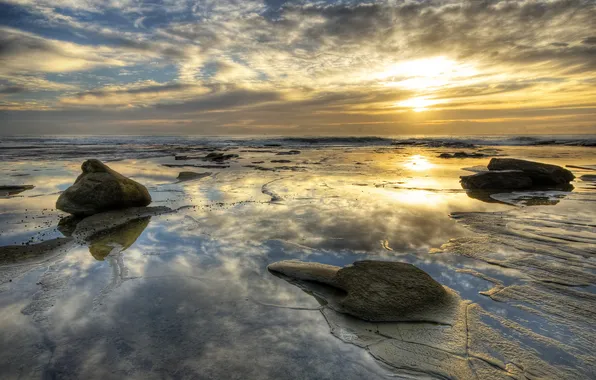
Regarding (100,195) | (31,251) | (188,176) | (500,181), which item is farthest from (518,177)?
(31,251)

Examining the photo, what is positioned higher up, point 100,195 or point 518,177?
point 518,177

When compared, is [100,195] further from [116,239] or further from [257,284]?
[257,284]

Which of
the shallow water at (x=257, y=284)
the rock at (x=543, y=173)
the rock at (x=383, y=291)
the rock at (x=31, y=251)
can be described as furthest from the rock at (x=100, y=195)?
the rock at (x=543, y=173)

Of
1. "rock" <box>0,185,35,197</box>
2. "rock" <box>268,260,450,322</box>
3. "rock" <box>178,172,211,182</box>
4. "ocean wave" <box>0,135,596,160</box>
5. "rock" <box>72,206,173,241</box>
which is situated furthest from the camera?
"ocean wave" <box>0,135,596,160</box>

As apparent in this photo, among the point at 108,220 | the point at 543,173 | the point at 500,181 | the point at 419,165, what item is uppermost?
the point at 543,173

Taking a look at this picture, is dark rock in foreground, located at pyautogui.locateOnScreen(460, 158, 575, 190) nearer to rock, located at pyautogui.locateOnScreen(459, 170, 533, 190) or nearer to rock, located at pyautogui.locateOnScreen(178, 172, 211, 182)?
rock, located at pyautogui.locateOnScreen(459, 170, 533, 190)

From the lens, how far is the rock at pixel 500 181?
48.2 feet

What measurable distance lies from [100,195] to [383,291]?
9416mm

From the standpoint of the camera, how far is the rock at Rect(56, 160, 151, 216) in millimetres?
10055

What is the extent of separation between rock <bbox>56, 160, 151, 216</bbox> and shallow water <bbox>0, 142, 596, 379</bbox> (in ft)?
2.32

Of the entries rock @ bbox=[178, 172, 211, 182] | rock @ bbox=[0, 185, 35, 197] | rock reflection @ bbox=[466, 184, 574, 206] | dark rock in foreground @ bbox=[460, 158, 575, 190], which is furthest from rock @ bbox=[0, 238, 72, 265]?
dark rock in foreground @ bbox=[460, 158, 575, 190]

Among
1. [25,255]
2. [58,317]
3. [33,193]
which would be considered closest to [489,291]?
[58,317]

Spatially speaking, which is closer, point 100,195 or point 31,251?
point 31,251

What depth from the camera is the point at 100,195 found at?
10.3 m
